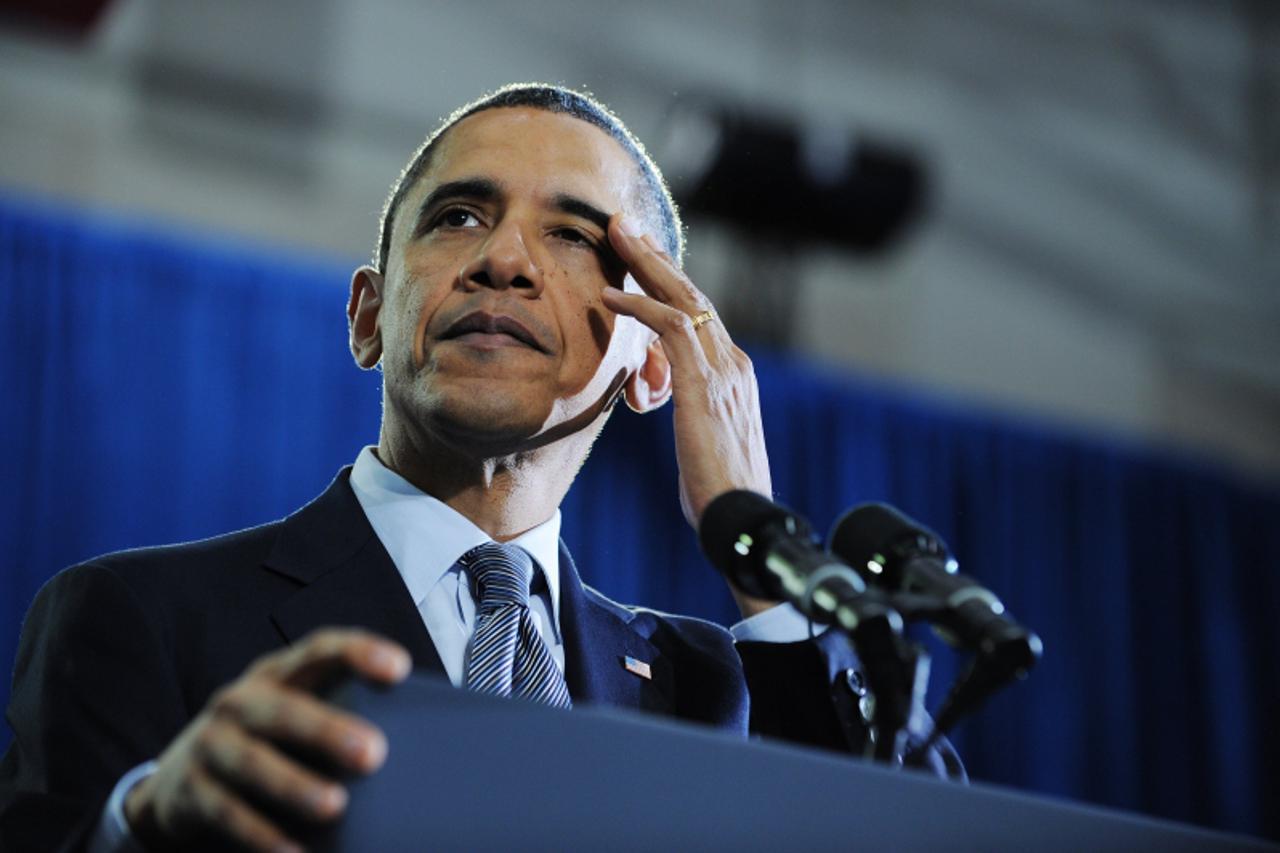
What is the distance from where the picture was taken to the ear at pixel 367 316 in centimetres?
181

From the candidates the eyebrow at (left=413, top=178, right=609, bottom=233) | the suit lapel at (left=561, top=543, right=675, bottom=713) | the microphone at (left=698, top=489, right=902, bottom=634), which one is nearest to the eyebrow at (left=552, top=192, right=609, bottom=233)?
the eyebrow at (left=413, top=178, right=609, bottom=233)

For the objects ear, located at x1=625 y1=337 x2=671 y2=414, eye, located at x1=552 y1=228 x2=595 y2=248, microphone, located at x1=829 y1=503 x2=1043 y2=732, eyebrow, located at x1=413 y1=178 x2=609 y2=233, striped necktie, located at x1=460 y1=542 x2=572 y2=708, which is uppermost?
eyebrow, located at x1=413 y1=178 x2=609 y2=233

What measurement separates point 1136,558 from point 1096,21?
199 cm

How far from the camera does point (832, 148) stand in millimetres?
4641

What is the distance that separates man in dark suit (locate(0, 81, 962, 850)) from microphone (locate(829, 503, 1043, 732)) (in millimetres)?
232

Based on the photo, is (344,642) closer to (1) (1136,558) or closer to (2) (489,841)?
(2) (489,841)

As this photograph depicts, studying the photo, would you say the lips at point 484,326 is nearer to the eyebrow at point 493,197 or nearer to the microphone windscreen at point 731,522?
the eyebrow at point 493,197

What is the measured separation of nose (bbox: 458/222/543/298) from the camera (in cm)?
162

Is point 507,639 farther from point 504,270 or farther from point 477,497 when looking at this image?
point 504,270

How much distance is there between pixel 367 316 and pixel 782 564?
2.66 ft

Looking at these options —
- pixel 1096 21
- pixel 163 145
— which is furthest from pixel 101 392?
pixel 1096 21

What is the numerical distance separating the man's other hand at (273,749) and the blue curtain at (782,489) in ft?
8.85

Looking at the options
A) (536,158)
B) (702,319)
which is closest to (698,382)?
(702,319)

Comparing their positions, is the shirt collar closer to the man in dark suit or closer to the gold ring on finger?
the man in dark suit
